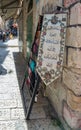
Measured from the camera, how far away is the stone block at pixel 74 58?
2.48 meters

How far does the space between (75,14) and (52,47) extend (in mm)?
635

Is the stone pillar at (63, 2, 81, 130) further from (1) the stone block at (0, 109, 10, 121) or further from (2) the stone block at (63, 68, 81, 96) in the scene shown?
(1) the stone block at (0, 109, 10, 121)

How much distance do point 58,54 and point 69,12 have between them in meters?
0.57

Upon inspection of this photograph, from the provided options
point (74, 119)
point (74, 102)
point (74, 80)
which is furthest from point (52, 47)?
point (74, 119)

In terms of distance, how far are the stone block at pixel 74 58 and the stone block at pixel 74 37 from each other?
7cm

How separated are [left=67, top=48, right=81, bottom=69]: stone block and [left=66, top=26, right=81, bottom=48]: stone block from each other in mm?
72

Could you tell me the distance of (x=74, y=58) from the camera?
254 centimetres

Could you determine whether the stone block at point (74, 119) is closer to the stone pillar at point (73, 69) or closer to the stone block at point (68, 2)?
the stone pillar at point (73, 69)

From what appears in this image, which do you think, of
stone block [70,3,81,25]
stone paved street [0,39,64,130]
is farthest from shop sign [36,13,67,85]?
stone paved street [0,39,64,130]

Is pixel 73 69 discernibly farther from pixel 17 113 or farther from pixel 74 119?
pixel 17 113

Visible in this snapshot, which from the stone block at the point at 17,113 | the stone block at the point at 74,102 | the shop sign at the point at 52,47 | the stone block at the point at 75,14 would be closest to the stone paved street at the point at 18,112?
the stone block at the point at 17,113

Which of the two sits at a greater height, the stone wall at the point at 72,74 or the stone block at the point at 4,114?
the stone wall at the point at 72,74

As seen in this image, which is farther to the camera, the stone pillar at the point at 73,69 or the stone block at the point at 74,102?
the stone block at the point at 74,102

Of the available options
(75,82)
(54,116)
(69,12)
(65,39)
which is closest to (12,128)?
(54,116)
